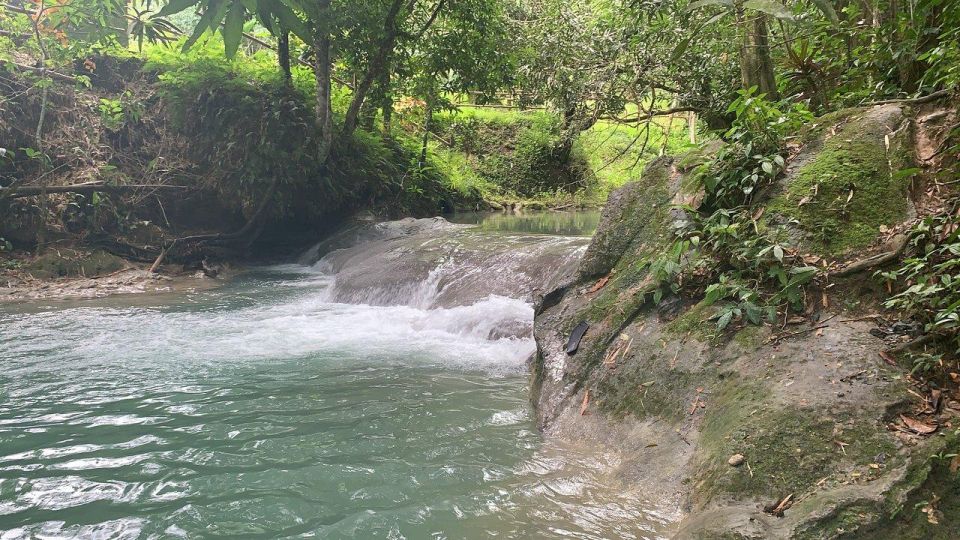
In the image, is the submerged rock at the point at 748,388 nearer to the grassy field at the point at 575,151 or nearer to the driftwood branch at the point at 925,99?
the driftwood branch at the point at 925,99

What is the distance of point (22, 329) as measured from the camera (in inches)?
269

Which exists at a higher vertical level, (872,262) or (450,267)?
(872,262)

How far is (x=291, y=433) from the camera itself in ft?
12.3

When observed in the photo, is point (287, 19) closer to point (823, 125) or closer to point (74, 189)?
point (823, 125)

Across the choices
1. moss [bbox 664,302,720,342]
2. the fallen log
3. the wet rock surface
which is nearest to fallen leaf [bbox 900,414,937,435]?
moss [bbox 664,302,720,342]

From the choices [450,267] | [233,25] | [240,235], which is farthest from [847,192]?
[240,235]

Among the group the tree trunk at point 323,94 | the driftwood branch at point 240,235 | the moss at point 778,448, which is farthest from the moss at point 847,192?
the driftwood branch at point 240,235

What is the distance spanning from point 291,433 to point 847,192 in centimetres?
366

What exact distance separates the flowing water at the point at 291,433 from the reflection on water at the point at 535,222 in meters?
6.23

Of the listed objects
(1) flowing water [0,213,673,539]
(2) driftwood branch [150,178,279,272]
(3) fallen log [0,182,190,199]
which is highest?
(3) fallen log [0,182,190,199]

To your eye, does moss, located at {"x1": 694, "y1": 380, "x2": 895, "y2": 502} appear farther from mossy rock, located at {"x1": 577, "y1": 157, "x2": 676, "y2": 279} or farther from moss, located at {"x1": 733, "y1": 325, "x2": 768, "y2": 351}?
mossy rock, located at {"x1": 577, "y1": 157, "x2": 676, "y2": 279}

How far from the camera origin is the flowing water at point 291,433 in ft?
8.89

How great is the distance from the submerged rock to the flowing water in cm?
32

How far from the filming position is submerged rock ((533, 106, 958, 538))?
7.29 ft
